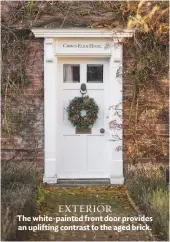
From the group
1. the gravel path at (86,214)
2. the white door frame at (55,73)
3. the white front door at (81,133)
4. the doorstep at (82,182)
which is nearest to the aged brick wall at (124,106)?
the white door frame at (55,73)

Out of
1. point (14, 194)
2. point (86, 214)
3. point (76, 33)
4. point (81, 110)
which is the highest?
point (76, 33)

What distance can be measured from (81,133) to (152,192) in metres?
2.80

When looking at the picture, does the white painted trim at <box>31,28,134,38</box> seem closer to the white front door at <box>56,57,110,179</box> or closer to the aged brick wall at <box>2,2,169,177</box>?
the aged brick wall at <box>2,2,169,177</box>

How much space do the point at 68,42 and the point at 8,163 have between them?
265cm

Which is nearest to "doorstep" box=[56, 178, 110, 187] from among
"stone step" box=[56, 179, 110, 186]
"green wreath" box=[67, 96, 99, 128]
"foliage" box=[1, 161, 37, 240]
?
"stone step" box=[56, 179, 110, 186]

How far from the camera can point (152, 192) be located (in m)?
6.97

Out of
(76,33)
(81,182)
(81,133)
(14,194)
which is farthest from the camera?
(81,133)

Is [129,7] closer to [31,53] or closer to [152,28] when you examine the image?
[152,28]

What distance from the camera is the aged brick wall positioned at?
29.9ft

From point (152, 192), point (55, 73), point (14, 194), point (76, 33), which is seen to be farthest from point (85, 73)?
point (14, 194)

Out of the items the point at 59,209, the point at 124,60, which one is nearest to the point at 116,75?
the point at 124,60

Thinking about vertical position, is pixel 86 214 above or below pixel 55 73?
below

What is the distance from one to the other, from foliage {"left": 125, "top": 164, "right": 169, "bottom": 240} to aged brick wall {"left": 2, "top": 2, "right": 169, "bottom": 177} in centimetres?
63

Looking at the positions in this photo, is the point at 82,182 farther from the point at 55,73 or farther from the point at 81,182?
the point at 55,73
